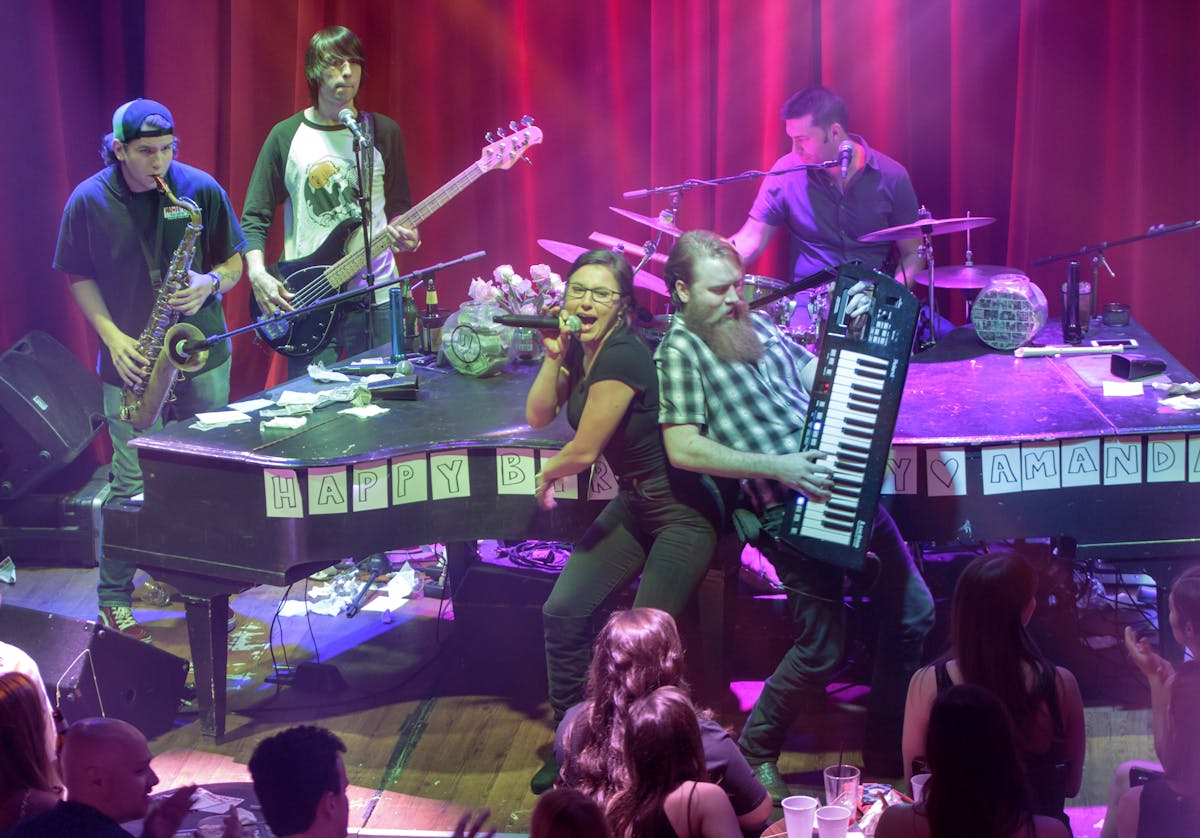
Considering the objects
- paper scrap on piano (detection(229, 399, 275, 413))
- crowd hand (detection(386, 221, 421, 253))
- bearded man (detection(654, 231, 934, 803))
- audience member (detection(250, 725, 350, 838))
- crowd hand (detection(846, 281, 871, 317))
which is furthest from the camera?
crowd hand (detection(386, 221, 421, 253))

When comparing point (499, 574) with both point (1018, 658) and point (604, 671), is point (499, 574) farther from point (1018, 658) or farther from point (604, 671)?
point (1018, 658)

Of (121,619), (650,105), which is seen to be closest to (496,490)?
(121,619)

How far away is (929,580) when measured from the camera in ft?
17.4

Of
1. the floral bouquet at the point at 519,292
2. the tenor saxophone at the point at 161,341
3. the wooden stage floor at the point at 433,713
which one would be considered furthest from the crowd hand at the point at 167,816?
the floral bouquet at the point at 519,292

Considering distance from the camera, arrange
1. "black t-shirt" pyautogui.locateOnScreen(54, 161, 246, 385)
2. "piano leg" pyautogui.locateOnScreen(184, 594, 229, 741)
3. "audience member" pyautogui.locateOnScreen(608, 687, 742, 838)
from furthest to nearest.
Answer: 1. "black t-shirt" pyautogui.locateOnScreen(54, 161, 246, 385)
2. "piano leg" pyautogui.locateOnScreen(184, 594, 229, 741)
3. "audience member" pyautogui.locateOnScreen(608, 687, 742, 838)

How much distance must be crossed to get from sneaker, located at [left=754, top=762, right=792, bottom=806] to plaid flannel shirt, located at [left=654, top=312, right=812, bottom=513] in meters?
0.82

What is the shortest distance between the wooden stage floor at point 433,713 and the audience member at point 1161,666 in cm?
86

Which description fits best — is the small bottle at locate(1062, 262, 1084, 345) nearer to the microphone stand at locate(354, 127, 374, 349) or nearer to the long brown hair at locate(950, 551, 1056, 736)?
the long brown hair at locate(950, 551, 1056, 736)

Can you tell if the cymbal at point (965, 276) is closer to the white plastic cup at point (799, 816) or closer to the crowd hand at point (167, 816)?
the white plastic cup at point (799, 816)

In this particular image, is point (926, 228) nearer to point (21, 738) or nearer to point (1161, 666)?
point (1161, 666)

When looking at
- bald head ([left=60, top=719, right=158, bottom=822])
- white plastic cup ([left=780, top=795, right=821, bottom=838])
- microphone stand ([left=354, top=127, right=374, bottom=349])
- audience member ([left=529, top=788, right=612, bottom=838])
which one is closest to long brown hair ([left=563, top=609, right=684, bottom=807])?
white plastic cup ([left=780, top=795, right=821, bottom=838])

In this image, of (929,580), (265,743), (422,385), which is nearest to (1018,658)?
(265,743)

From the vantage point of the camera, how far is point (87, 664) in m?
4.52

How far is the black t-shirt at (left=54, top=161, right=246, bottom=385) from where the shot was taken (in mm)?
5605
